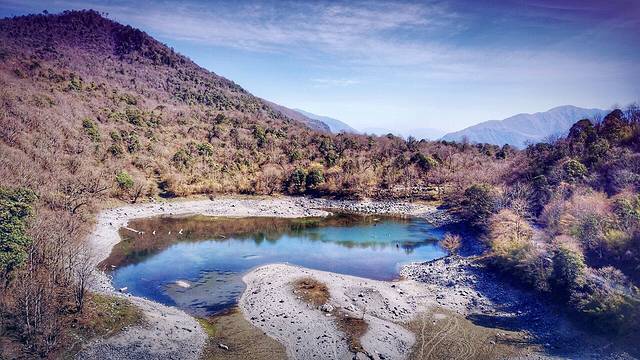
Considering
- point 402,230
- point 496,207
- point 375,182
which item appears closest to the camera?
point 496,207

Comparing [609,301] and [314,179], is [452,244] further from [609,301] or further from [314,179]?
[314,179]

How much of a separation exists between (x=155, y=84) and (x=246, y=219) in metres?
95.5

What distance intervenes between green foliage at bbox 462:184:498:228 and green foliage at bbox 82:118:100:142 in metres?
63.7

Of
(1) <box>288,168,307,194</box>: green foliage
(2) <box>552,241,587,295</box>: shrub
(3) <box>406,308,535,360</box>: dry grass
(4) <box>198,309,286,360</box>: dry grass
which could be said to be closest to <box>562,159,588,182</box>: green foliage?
(2) <box>552,241,587,295</box>: shrub

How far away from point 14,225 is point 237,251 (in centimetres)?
2182

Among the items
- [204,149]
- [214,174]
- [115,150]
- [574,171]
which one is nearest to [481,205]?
[574,171]

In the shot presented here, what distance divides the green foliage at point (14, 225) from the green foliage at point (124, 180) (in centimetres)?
2960

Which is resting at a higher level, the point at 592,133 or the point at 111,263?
the point at 592,133

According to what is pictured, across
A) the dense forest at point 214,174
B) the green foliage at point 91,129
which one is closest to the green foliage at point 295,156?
the dense forest at point 214,174

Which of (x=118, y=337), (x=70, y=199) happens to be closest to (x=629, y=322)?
(x=118, y=337)

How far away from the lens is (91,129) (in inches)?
2753

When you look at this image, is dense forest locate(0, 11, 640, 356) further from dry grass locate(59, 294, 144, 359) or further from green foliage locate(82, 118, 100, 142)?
dry grass locate(59, 294, 144, 359)

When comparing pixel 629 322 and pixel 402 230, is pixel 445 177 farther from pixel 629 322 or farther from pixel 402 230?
pixel 629 322

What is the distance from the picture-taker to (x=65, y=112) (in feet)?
234
